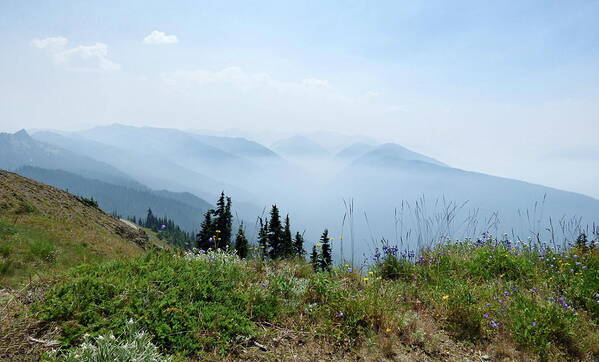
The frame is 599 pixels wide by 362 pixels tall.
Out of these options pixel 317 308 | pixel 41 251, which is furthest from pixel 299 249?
pixel 41 251

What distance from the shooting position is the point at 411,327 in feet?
15.6

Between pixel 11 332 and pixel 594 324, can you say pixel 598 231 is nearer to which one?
pixel 594 324

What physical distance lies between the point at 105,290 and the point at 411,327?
4454 mm

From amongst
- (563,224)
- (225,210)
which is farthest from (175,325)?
(225,210)

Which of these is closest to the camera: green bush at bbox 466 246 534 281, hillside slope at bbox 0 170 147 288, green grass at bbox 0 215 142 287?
green grass at bbox 0 215 142 287

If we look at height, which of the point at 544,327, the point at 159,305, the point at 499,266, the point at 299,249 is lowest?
the point at 299,249

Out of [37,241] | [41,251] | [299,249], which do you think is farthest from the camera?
[299,249]

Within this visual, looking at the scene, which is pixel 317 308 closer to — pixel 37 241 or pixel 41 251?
pixel 41 251

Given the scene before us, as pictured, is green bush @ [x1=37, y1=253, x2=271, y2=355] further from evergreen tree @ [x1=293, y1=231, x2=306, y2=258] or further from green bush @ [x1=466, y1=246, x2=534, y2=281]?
green bush @ [x1=466, y1=246, x2=534, y2=281]

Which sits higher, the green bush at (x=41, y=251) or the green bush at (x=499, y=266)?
the green bush at (x=499, y=266)

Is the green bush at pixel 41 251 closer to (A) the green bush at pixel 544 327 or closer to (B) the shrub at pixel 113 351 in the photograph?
(B) the shrub at pixel 113 351

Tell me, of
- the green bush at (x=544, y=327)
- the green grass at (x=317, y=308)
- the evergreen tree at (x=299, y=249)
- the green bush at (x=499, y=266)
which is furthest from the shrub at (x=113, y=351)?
the green bush at (x=499, y=266)

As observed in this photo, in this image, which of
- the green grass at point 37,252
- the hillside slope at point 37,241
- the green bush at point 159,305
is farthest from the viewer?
the hillside slope at point 37,241

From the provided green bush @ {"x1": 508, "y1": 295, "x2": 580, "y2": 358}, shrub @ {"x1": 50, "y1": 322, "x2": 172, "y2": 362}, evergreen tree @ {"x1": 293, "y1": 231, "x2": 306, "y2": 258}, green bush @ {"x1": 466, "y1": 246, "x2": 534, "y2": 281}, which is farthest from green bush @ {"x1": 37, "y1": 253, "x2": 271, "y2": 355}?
green bush @ {"x1": 466, "y1": 246, "x2": 534, "y2": 281}
